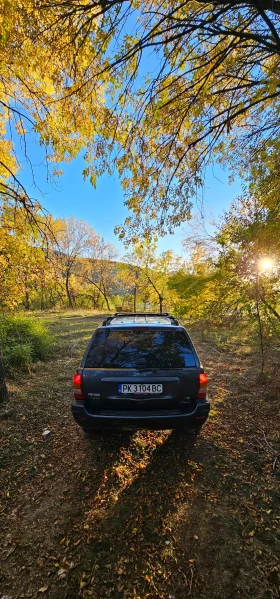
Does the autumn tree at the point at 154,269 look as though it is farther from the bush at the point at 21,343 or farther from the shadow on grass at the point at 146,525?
the shadow on grass at the point at 146,525

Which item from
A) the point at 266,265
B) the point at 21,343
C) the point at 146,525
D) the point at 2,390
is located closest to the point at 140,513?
the point at 146,525

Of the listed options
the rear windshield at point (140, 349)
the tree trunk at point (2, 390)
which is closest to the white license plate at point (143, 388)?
the rear windshield at point (140, 349)

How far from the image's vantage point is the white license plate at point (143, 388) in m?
2.82

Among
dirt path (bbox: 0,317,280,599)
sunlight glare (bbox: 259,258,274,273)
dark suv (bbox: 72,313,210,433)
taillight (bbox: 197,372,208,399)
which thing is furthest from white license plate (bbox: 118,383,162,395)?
sunlight glare (bbox: 259,258,274,273)

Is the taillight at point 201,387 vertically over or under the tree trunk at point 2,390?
over

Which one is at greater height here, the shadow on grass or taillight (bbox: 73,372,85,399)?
taillight (bbox: 73,372,85,399)

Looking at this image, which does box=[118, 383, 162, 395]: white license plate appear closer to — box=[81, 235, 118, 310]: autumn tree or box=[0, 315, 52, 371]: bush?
box=[0, 315, 52, 371]: bush

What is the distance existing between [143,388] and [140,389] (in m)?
0.04

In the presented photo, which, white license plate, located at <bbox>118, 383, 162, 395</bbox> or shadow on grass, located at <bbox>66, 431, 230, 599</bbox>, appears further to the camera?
white license plate, located at <bbox>118, 383, 162, 395</bbox>

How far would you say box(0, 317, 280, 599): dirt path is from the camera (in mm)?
1803

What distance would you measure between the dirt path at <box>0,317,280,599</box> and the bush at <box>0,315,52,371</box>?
8.85 feet

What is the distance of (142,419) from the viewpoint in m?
2.80

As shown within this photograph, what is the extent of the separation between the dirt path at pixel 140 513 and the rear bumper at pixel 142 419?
0.59m

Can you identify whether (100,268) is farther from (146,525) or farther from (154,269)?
(146,525)
